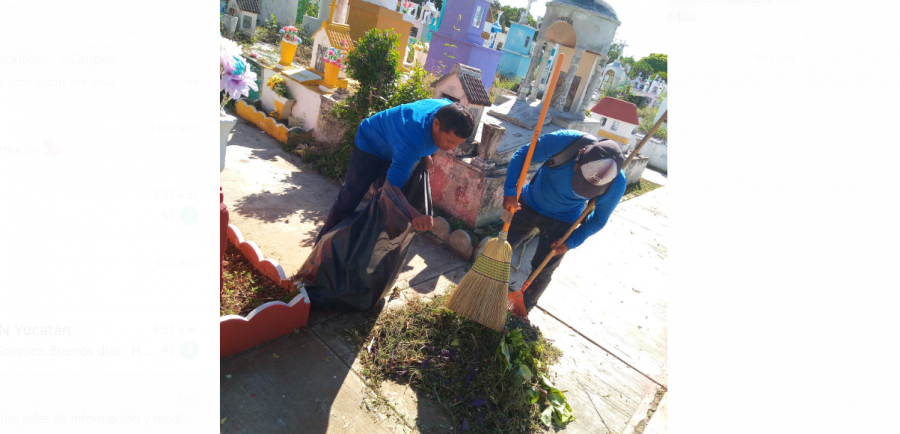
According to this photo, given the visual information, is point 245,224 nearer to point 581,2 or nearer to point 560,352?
point 560,352

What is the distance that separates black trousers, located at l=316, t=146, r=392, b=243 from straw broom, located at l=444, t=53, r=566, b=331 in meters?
1.09

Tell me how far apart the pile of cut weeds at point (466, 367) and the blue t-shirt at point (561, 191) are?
103cm

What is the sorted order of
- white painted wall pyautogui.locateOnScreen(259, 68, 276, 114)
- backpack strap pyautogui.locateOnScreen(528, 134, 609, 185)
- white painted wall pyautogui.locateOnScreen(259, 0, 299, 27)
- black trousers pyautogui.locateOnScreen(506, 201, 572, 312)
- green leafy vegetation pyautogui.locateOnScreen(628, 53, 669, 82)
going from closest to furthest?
backpack strap pyautogui.locateOnScreen(528, 134, 609, 185) → black trousers pyautogui.locateOnScreen(506, 201, 572, 312) → white painted wall pyautogui.locateOnScreen(259, 68, 276, 114) → white painted wall pyautogui.locateOnScreen(259, 0, 299, 27) → green leafy vegetation pyautogui.locateOnScreen(628, 53, 669, 82)

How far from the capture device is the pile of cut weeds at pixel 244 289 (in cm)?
317

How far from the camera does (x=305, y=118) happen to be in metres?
7.64

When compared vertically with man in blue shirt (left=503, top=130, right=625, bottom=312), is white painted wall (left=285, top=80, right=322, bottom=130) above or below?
below

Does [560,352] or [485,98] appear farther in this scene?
[485,98]

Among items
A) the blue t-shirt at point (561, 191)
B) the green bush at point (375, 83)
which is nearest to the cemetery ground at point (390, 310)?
the green bush at point (375, 83)

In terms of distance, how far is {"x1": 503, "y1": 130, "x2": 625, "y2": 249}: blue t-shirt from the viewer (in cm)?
352

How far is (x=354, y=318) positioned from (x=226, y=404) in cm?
112

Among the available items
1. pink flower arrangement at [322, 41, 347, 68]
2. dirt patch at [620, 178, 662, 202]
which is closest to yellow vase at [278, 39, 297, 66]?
pink flower arrangement at [322, 41, 347, 68]

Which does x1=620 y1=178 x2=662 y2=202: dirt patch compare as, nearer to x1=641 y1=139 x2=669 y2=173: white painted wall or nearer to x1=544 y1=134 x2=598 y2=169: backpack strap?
x1=641 y1=139 x2=669 y2=173: white painted wall

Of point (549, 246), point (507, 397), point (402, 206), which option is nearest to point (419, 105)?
point (402, 206)

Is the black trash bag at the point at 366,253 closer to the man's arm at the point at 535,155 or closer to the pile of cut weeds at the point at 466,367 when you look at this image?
the pile of cut weeds at the point at 466,367
